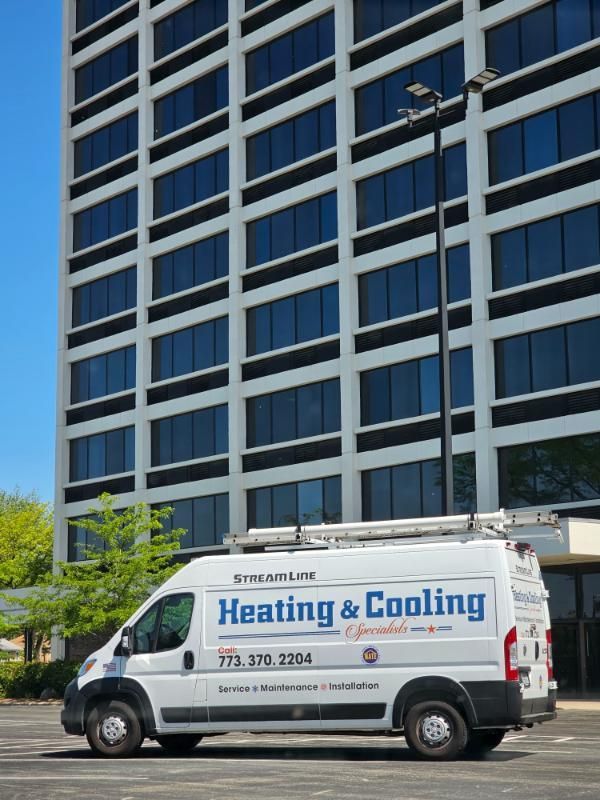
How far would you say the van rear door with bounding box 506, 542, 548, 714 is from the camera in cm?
1503

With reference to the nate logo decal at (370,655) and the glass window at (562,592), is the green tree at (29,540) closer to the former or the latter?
the glass window at (562,592)

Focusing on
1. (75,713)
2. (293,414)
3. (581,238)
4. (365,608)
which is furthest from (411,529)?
(293,414)

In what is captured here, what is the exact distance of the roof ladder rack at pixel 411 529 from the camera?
15.5 metres

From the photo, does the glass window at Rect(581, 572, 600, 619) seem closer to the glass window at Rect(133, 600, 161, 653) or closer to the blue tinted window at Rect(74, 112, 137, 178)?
the glass window at Rect(133, 600, 161, 653)

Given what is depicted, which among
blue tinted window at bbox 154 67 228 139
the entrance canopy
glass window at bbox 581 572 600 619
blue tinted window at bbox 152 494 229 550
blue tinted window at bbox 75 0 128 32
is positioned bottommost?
glass window at bbox 581 572 600 619

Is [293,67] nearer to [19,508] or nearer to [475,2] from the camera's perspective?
[475,2]

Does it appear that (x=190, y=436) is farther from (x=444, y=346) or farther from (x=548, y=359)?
(x=444, y=346)

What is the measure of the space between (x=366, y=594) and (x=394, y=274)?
83.0ft

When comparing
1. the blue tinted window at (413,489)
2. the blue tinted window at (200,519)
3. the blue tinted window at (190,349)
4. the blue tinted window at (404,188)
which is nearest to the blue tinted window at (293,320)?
the blue tinted window at (190,349)

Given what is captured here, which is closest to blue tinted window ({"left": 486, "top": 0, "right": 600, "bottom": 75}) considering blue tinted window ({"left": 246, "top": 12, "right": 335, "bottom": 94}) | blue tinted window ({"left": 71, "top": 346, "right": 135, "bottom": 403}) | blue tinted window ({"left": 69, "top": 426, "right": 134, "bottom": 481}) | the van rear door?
blue tinted window ({"left": 246, "top": 12, "right": 335, "bottom": 94})

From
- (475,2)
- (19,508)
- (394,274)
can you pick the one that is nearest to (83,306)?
(394,274)

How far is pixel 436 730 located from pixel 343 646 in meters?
1.50

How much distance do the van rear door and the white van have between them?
27mm

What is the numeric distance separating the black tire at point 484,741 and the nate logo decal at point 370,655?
68.4 inches
